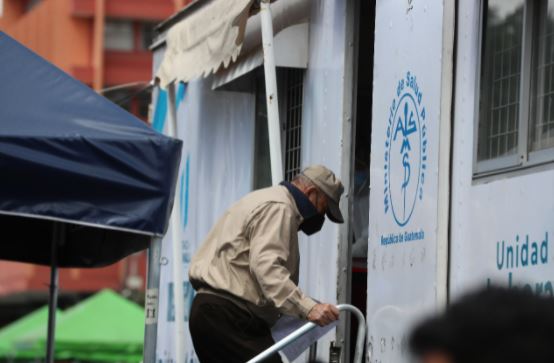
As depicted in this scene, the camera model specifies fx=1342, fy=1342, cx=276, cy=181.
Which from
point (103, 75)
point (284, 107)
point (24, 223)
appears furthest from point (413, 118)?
point (103, 75)

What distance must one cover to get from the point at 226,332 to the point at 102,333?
1465cm

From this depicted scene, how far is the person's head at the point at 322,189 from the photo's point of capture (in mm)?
6609

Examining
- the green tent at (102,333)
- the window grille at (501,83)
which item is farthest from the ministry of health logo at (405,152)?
the green tent at (102,333)

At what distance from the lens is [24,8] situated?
52.5m

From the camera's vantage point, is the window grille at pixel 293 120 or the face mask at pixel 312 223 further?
the window grille at pixel 293 120

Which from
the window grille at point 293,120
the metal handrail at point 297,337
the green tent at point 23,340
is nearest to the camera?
the metal handrail at point 297,337

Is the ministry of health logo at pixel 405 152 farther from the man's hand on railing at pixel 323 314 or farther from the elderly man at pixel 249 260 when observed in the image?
the man's hand on railing at pixel 323 314

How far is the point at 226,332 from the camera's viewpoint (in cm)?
655

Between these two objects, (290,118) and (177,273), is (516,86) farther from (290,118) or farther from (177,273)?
(177,273)

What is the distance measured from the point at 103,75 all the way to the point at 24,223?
38.4 metres

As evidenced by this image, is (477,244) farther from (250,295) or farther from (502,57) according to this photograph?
(250,295)

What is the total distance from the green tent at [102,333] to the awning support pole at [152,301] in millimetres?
13112

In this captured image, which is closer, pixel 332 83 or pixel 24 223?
pixel 332 83

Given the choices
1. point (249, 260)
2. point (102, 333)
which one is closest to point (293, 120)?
point (249, 260)
